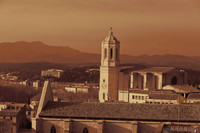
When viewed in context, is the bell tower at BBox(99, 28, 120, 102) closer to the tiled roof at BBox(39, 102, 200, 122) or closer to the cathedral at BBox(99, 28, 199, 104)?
the cathedral at BBox(99, 28, 199, 104)

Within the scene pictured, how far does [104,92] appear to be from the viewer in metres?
92.7

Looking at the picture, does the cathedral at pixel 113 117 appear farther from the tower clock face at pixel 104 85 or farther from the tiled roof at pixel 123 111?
the tower clock face at pixel 104 85

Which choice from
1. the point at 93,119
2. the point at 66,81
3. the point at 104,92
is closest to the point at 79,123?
the point at 93,119

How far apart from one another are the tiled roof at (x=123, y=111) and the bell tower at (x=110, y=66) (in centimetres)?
4039

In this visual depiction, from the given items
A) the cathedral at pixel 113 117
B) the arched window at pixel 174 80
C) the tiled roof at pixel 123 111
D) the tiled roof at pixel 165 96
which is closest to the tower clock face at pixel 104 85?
the arched window at pixel 174 80

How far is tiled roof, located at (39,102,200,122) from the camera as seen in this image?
49.2m

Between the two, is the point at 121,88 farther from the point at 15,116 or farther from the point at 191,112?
the point at 191,112

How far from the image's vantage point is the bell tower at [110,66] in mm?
91938

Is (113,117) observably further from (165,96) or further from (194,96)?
(194,96)

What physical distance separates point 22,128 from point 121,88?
33022 mm

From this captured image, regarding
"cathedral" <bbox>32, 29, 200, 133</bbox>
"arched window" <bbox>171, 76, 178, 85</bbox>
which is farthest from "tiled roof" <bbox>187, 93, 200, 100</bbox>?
"cathedral" <bbox>32, 29, 200, 133</bbox>

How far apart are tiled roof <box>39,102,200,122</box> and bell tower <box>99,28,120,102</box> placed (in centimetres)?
4039

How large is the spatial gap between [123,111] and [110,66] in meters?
42.9

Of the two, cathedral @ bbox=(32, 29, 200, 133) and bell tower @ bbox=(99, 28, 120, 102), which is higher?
bell tower @ bbox=(99, 28, 120, 102)
